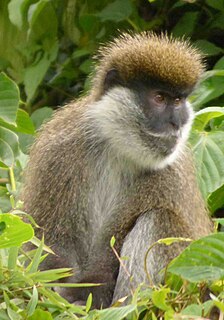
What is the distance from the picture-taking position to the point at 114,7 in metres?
8.28

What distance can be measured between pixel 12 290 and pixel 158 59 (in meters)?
1.78

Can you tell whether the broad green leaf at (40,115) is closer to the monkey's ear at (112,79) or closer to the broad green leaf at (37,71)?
the broad green leaf at (37,71)

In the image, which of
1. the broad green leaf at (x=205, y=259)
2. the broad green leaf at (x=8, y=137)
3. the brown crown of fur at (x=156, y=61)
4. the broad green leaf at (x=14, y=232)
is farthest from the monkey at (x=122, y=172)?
the broad green leaf at (x=14, y=232)

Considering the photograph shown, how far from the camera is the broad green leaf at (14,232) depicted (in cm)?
468

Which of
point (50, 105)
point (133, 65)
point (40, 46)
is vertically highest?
point (133, 65)

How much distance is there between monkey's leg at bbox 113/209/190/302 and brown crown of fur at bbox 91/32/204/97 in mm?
736

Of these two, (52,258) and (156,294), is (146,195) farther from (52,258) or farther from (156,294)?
(156,294)

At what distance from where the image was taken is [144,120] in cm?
611

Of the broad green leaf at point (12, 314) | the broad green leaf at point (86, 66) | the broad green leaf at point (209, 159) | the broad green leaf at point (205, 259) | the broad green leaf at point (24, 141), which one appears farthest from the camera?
the broad green leaf at point (86, 66)

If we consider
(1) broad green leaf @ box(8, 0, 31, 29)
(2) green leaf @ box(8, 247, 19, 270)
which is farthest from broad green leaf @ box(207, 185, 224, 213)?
(2) green leaf @ box(8, 247, 19, 270)

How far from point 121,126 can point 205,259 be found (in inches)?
57.3

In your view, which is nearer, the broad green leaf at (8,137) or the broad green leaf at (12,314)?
the broad green leaf at (12,314)

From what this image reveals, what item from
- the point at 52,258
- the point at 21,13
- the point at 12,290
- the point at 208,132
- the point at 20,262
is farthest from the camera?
the point at 21,13

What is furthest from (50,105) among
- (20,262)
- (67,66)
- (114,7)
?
(20,262)
